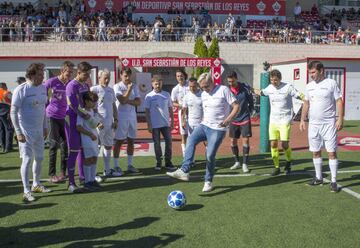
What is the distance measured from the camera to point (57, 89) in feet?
25.1

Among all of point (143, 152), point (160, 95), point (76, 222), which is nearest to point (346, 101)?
point (143, 152)

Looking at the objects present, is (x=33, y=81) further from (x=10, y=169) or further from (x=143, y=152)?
(x=143, y=152)

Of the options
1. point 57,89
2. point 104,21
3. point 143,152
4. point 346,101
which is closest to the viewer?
point 57,89

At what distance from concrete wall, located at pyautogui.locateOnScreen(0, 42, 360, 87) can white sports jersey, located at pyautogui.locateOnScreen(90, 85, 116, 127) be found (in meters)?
19.7

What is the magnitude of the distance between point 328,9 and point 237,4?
8.93 m

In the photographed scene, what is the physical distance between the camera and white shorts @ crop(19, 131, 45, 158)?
21.3 feet

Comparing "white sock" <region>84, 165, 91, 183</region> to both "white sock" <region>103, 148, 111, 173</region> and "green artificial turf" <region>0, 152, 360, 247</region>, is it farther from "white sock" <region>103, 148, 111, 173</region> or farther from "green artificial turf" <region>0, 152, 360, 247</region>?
"white sock" <region>103, 148, 111, 173</region>

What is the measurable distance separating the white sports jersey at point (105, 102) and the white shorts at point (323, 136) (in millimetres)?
3378

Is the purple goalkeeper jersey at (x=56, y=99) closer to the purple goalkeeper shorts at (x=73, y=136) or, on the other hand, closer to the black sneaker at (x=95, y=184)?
the purple goalkeeper shorts at (x=73, y=136)

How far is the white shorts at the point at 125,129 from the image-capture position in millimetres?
8312

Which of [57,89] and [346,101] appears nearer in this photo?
[57,89]

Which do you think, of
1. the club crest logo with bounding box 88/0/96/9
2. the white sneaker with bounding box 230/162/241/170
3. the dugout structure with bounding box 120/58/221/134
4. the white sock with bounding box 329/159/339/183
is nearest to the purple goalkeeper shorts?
the white sneaker with bounding box 230/162/241/170

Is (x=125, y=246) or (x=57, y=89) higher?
(x=57, y=89)

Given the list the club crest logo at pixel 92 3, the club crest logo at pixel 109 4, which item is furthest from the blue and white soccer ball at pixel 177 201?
the club crest logo at pixel 92 3
